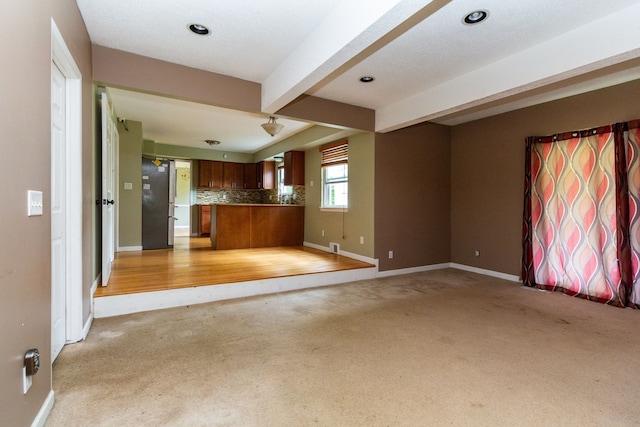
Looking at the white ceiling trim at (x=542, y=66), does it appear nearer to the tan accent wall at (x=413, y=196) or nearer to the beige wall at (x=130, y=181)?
the tan accent wall at (x=413, y=196)

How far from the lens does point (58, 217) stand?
2.28 metres

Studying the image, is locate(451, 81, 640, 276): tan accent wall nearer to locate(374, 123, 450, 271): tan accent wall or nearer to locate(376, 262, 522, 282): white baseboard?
locate(376, 262, 522, 282): white baseboard

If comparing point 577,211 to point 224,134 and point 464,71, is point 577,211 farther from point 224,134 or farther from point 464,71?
point 224,134

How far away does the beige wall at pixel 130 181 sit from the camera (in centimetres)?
564

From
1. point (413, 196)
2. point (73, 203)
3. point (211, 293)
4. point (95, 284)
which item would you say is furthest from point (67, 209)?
point (413, 196)

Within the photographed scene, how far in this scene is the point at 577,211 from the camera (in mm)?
3938

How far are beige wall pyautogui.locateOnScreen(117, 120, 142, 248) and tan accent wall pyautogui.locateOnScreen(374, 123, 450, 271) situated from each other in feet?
13.9

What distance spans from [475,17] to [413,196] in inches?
122

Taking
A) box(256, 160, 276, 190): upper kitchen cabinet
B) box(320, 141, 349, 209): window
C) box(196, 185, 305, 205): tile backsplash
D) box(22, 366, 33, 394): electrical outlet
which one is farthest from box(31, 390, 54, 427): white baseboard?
box(256, 160, 276, 190): upper kitchen cabinet

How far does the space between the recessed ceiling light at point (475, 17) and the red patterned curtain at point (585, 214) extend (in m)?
2.43

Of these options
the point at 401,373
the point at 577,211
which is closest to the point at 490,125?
the point at 577,211

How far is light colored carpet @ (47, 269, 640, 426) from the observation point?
170cm

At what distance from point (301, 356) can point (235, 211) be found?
4.52 meters

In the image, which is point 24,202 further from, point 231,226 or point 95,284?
point 231,226
